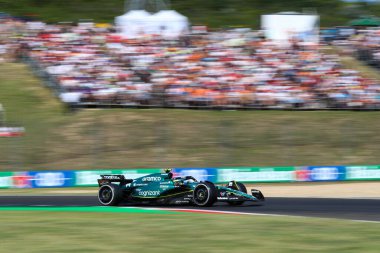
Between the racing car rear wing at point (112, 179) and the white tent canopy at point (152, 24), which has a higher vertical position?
the white tent canopy at point (152, 24)

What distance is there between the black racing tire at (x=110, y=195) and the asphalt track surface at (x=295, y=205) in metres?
0.78

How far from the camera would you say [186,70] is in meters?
27.8

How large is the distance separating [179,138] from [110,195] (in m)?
10.4

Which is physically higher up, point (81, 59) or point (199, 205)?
point (81, 59)

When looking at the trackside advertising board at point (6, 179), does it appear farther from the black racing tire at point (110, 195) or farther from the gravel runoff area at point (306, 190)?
the black racing tire at point (110, 195)

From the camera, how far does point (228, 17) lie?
44156mm

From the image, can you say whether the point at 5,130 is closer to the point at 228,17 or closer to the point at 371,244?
the point at 371,244

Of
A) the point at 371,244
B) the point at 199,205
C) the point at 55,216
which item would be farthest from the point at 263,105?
the point at 371,244

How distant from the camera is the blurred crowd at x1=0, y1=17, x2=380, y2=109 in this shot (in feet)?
88.3

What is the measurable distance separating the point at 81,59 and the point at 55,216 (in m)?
16.1

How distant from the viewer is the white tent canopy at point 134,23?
3084 cm

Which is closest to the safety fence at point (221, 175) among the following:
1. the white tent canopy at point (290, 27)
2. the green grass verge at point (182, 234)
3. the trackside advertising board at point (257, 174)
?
the trackside advertising board at point (257, 174)

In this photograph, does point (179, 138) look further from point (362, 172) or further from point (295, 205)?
point (295, 205)

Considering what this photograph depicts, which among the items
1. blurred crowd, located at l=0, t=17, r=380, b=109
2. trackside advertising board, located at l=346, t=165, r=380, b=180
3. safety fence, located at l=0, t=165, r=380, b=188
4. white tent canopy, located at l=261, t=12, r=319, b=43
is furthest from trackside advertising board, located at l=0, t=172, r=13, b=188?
white tent canopy, located at l=261, t=12, r=319, b=43
